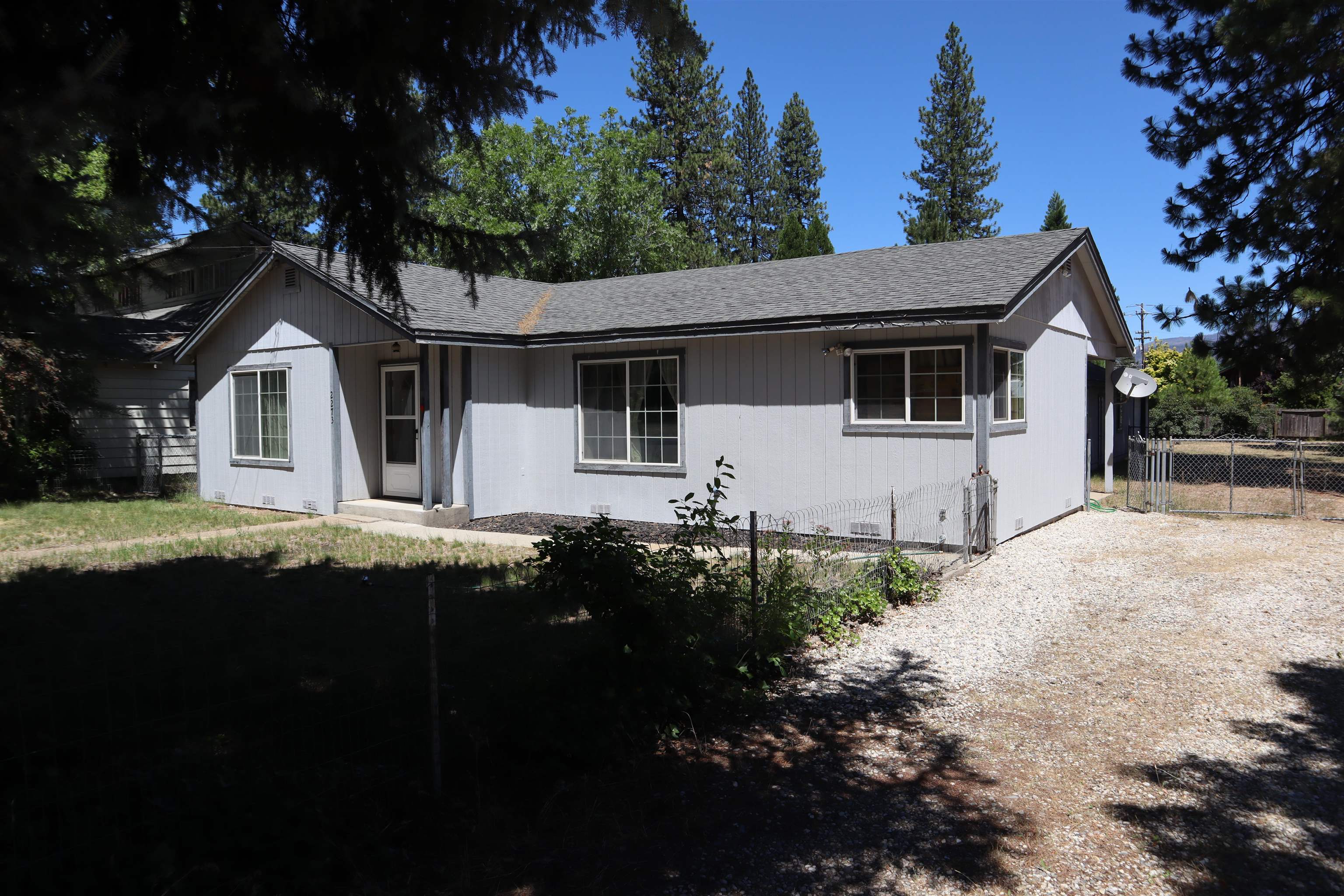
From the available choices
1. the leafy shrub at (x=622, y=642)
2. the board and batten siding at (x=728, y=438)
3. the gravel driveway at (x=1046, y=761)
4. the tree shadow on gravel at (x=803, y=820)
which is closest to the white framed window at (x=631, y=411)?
the board and batten siding at (x=728, y=438)

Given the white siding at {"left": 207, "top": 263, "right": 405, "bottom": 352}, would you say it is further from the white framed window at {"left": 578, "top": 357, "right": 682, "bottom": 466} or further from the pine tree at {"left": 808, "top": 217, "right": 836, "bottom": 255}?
the pine tree at {"left": 808, "top": 217, "right": 836, "bottom": 255}

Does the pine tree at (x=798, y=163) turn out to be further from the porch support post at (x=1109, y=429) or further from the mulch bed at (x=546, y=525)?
the mulch bed at (x=546, y=525)

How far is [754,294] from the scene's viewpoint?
13219 mm

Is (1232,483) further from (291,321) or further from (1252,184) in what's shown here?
Answer: (291,321)

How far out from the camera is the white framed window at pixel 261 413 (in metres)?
15.4

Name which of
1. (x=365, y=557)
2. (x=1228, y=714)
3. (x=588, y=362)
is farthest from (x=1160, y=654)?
(x=588, y=362)

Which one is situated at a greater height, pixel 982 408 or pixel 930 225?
pixel 930 225

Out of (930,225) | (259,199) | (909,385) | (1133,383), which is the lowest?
(909,385)

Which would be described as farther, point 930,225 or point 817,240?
point 930,225

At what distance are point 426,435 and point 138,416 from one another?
9.81 m

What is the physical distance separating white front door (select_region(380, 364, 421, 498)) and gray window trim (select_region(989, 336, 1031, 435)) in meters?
8.65

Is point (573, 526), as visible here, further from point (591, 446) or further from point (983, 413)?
point (983, 413)

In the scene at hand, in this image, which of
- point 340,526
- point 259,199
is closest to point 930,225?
point 340,526

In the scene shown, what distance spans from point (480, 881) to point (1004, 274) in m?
9.75
